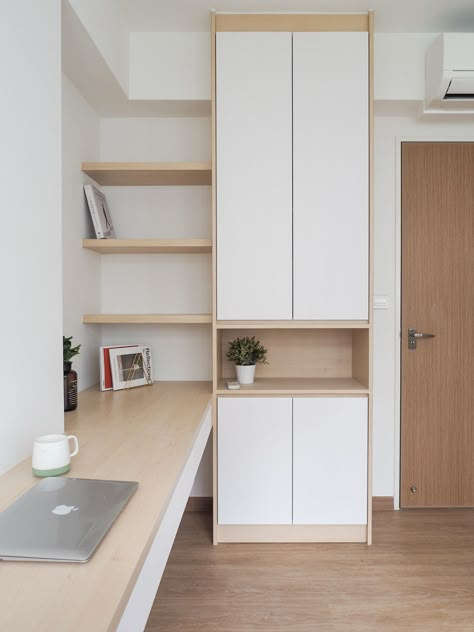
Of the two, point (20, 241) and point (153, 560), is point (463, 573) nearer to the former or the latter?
point (153, 560)

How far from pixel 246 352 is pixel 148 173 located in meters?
1.04

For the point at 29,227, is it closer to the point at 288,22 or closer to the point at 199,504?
the point at 288,22

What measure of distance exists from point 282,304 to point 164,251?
0.75 meters

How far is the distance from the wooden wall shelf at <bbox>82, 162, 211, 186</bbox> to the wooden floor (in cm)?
184

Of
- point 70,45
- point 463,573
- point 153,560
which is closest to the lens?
point 153,560

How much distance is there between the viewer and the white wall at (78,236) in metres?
2.13

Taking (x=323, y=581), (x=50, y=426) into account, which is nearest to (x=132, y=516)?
(x=50, y=426)

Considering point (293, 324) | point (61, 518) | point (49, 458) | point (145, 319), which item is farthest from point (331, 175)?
point (61, 518)

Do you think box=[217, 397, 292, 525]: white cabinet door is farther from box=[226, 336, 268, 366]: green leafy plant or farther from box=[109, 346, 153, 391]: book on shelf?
box=[109, 346, 153, 391]: book on shelf

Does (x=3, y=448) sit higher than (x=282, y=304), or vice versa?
(x=282, y=304)

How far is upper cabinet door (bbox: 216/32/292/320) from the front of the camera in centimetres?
215

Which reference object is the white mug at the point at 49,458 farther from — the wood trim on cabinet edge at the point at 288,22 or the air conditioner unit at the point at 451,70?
the air conditioner unit at the point at 451,70

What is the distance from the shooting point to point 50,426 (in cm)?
143

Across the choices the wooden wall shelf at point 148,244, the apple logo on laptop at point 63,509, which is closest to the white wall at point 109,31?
the wooden wall shelf at point 148,244
